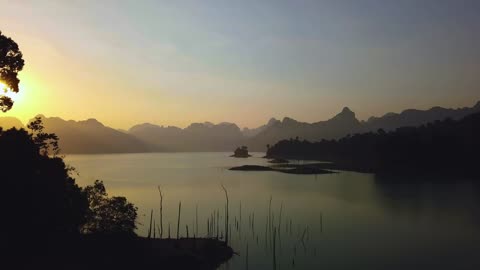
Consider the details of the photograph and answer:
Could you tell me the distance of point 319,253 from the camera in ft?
135

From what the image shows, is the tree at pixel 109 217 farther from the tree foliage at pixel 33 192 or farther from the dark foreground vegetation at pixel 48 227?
the tree foliage at pixel 33 192

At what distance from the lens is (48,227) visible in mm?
26875

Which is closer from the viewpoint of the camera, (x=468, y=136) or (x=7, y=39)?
(x=7, y=39)

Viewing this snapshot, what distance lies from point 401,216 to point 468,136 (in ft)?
321

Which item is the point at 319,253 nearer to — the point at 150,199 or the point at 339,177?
the point at 150,199

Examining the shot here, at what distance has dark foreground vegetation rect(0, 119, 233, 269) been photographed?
25.2 meters

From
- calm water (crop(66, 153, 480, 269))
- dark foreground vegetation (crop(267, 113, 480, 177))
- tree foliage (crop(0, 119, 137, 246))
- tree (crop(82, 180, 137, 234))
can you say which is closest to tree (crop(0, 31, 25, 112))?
tree foliage (crop(0, 119, 137, 246))

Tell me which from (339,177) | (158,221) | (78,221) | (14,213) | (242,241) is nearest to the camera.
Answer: (14,213)

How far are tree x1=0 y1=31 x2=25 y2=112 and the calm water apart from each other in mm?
22862

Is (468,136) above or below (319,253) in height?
above

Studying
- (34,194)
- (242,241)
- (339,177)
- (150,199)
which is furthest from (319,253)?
(339,177)

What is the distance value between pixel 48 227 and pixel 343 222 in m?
42.8

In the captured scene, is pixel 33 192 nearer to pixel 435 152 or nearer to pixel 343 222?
pixel 343 222

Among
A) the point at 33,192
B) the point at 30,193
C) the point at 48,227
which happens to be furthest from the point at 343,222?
the point at 30,193
